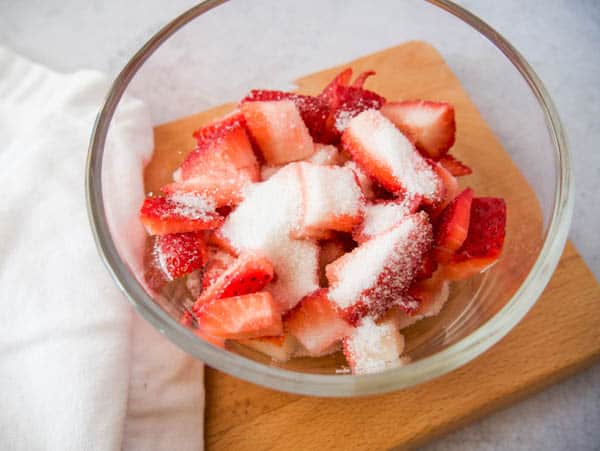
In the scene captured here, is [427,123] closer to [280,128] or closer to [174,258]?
[280,128]

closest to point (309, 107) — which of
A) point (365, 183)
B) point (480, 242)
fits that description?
point (365, 183)

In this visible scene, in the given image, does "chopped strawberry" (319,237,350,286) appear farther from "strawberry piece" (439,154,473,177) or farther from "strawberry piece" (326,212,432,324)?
"strawberry piece" (439,154,473,177)

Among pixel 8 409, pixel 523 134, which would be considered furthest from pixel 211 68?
pixel 8 409

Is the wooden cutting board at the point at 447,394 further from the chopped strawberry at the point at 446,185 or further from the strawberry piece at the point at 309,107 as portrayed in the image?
the strawberry piece at the point at 309,107

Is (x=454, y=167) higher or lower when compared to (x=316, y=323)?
higher

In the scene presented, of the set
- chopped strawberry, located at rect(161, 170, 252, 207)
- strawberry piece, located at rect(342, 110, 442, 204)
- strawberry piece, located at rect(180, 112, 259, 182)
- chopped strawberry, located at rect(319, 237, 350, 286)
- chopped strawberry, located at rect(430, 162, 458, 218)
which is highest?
strawberry piece, located at rect(342, 110, 442, 204)

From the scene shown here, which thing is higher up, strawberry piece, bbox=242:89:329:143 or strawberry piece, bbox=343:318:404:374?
strawberry piece, bbox=242:89:329:143

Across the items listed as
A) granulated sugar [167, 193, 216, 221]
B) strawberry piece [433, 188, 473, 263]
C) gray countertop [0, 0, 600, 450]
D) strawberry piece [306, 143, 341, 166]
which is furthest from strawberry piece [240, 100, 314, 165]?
gray countertop [0, 0, 600, 450]
